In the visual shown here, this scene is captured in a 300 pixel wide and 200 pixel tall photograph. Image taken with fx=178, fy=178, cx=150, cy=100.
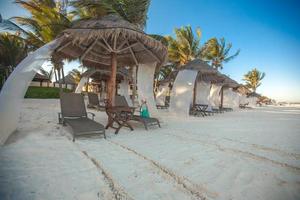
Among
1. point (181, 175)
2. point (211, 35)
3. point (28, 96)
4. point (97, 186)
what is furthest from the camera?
point (211, 35)

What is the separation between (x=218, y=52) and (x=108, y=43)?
72.5 ft

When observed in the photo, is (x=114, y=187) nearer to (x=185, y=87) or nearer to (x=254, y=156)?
(x=254, y=156)

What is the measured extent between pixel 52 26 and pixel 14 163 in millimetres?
12513

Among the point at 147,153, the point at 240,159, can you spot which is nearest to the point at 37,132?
the point at 147,153

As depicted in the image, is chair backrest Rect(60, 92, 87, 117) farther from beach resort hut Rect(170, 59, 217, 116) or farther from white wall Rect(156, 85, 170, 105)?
white wall Rect(156, 85, 170, 105)

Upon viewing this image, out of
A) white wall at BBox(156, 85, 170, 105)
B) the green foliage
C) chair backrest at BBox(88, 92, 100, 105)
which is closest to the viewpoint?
chair backrest at BBox(88, 92, 100, 105)

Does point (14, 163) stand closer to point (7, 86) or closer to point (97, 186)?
point (97, 186)

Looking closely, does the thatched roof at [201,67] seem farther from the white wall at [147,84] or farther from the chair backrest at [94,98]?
the chair backrest at [94,98]

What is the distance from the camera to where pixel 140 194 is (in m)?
2.13

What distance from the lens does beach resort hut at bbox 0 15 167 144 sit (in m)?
4.14

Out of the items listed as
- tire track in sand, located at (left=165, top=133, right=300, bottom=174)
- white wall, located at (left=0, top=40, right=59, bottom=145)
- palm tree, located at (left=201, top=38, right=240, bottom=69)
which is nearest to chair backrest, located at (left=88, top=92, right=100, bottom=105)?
white wall, located at (left=0, top=40, right=59, bottom=145)

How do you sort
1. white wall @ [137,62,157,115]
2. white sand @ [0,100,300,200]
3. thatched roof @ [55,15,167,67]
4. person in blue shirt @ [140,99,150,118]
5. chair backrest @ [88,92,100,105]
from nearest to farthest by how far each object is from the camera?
1. white sand @ [0,100,300,200]
2. thatched roof @ [55,15,167,67]
3. person in blue shirt @ [140,99,150,118]
4. white wall @ [137,62,157,115]
5. chair backrest @ [88,92,100,105]

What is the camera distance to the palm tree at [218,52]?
79.4 feet

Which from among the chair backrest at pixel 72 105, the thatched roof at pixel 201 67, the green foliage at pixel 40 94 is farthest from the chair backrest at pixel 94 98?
the green foliage at pixel 40 94
